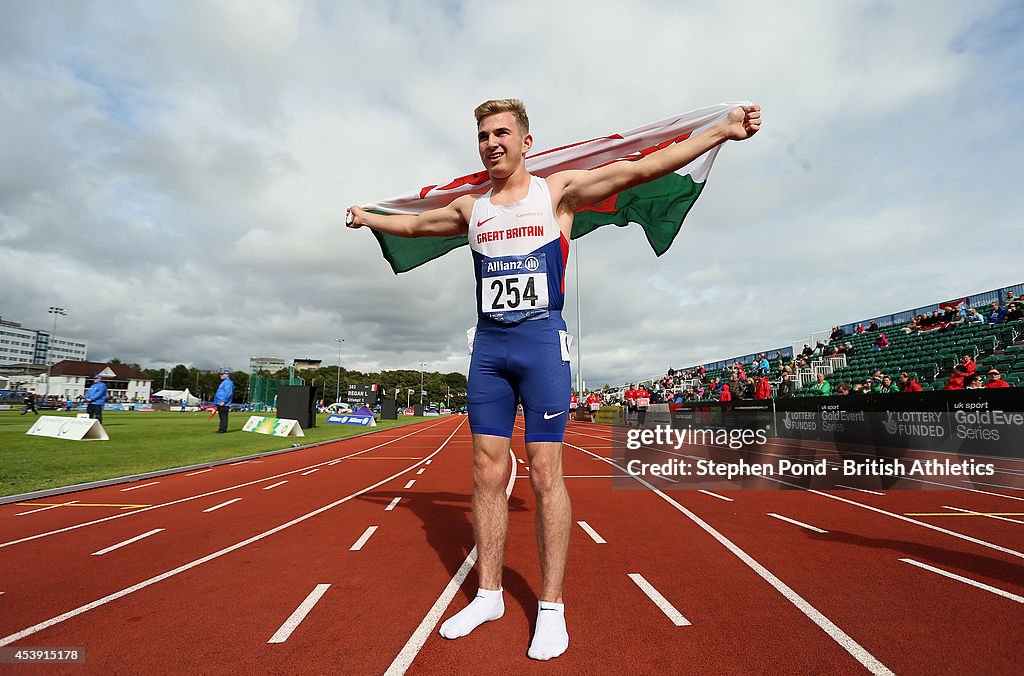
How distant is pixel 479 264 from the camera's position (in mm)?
2900

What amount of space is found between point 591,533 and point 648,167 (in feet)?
11.4

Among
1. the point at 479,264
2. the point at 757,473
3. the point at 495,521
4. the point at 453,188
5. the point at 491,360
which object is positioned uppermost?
the point at 453,188

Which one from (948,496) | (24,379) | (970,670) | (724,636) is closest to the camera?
(970,670)

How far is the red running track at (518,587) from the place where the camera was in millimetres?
2457

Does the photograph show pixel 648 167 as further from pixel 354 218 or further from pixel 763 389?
pixel 763 389

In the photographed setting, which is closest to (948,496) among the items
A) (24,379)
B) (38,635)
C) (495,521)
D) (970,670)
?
(970,670)

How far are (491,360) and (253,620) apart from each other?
1939 mm

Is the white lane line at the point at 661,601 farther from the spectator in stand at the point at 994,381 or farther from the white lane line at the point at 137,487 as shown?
the spectator in stand at the point at 994,381

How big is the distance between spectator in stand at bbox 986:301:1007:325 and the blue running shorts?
20.6 metres

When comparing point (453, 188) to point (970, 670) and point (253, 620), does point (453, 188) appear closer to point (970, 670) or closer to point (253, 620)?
point (253, 620)

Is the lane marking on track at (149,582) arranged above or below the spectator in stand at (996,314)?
below

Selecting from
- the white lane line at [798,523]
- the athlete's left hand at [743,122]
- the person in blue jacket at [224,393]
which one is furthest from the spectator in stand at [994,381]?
the person in blue jacket at [224,393]

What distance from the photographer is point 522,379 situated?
269cm

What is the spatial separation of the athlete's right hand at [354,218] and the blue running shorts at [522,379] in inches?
51.2
